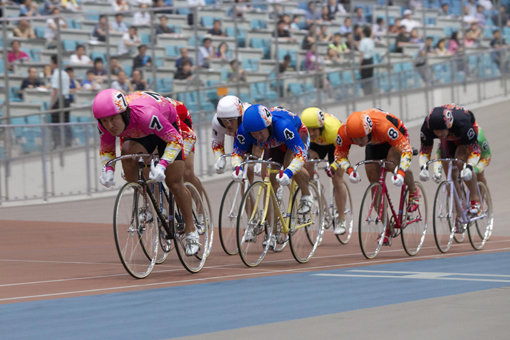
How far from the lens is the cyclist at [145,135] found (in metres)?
7.64

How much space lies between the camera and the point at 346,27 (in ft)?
66.6

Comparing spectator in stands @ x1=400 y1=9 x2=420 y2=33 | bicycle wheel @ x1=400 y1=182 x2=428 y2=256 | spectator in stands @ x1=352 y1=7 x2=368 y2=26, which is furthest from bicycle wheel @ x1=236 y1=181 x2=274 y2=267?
spectator in stands @ x1=400 y1=9 x2=420 y2=33

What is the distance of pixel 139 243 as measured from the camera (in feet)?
25.8

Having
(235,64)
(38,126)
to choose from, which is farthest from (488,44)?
(38,126)

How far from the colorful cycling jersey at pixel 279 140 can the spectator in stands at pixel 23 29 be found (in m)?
8.02

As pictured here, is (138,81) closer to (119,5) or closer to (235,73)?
(235,73)

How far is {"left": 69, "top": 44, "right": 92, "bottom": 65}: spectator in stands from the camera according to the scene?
53.5 feet

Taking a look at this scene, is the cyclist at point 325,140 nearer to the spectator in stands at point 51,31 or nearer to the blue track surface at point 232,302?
the blue track surface at point 232,302

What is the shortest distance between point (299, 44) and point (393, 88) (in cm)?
240

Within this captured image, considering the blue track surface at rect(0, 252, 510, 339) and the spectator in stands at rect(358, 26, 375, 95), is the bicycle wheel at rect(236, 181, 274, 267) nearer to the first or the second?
the blue track surface at rect(0, 252, 510, 339)

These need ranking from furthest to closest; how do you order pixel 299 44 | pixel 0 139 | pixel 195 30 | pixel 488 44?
pixel 488 44 < pixel 299 44 < pixel 195 30 < pixel 0 139

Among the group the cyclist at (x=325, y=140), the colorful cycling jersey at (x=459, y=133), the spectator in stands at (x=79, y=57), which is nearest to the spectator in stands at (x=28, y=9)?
the spectator in stands at (x=79, y=57)

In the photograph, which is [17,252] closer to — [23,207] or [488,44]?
[23,207]

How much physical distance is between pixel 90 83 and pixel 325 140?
21.3 ft
